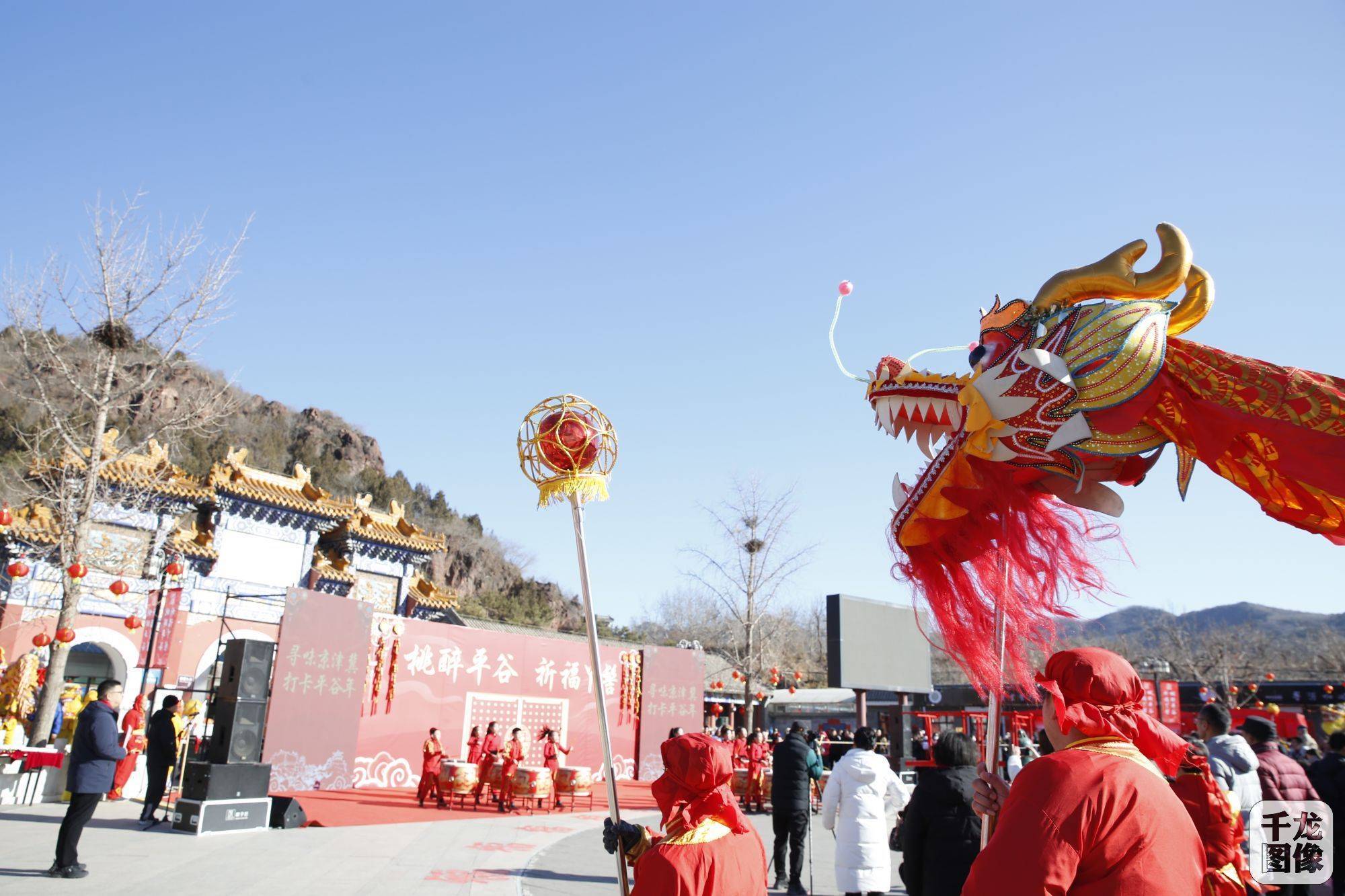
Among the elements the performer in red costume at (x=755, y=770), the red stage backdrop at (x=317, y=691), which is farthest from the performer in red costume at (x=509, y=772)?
the performer in red costume at (x=755, y=770)

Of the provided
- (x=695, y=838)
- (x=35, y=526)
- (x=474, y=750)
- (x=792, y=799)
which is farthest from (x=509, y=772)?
(x=35, y=526)

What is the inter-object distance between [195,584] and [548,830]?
1094cm

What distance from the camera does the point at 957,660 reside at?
2602 mm

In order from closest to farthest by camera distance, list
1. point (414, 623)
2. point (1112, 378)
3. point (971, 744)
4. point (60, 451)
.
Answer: point (1112, 378)
point (971, 744)
point (414, 623)
point (60, 451)

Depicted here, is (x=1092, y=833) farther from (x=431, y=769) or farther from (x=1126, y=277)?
(x=431, y=769)

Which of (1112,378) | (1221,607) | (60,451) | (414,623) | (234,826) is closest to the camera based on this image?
(1112,378)

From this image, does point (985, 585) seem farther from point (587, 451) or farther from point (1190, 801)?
point (587, 451)

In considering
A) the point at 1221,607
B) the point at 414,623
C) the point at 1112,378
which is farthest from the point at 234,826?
the point at 1221,607

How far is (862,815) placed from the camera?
4.52 meters

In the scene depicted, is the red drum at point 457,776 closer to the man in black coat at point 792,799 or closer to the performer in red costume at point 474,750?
the performer in red costume at point 474,750

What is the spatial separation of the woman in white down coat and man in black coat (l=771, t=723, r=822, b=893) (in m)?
1.34

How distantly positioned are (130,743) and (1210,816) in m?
11.8

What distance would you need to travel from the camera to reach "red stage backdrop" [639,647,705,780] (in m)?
16.1

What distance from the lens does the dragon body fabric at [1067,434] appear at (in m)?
2.19
